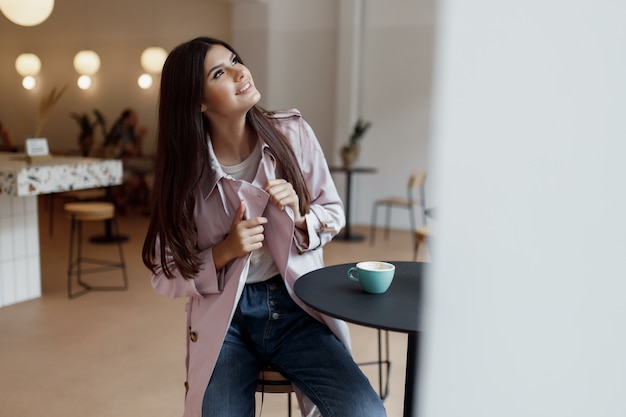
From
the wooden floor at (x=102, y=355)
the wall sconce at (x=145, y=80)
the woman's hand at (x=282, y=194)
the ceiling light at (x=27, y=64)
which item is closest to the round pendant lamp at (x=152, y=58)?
the wall sconce at (x=145, y=80)

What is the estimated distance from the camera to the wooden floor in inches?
96.5

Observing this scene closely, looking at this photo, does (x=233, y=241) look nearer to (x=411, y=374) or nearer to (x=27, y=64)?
(x=411, y=374)

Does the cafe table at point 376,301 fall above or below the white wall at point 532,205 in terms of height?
below

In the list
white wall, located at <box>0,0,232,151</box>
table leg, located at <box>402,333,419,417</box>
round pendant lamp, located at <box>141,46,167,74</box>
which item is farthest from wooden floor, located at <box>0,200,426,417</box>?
white wall, located at <box>0,0,232,151</box>

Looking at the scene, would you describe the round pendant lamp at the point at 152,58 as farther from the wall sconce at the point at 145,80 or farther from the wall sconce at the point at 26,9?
the wall sconce at the point at 26,9

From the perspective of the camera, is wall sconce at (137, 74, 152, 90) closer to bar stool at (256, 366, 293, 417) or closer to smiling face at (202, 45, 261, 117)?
smiling face at (202, 45, 261, 117)

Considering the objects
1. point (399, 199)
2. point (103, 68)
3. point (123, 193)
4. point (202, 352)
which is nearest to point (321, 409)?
point (202, 352)

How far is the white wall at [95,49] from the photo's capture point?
7.51 m

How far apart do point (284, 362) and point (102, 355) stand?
1780 mm

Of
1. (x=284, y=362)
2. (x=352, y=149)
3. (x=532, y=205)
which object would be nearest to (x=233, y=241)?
(x=284, y=362)

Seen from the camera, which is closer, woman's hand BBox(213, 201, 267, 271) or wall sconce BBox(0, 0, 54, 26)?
woman's hand BBox(213, 201, 267, 271)

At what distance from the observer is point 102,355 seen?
2955 mm

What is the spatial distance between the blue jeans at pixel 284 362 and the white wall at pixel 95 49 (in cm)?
625

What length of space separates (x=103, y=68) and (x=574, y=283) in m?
8.46
